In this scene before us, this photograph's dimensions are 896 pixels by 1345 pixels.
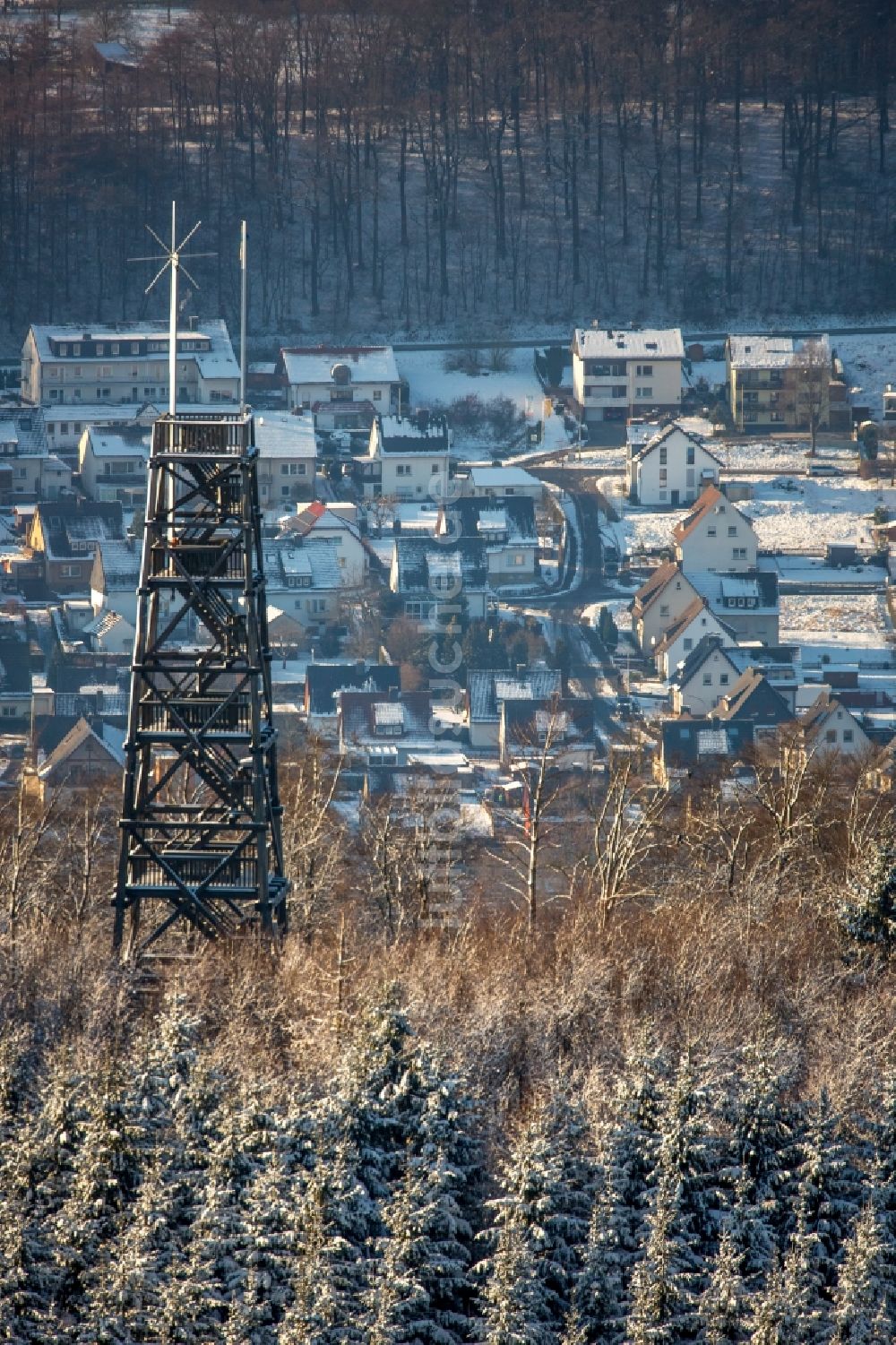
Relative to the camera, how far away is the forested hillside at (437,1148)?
1675cm

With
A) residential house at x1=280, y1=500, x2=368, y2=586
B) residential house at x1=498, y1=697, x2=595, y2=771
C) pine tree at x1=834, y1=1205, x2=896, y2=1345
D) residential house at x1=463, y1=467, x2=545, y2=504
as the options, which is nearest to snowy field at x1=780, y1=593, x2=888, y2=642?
residential house at x1=498, y1=697, x2=595, y2=771

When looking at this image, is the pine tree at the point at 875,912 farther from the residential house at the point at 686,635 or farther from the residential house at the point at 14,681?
the residential house at the point at 686,635

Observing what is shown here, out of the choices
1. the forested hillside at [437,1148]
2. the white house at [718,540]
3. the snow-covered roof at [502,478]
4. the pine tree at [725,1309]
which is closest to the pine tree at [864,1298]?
the forested hillside at [437,1148]

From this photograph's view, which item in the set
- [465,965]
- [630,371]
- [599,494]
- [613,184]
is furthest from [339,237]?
[465,965]

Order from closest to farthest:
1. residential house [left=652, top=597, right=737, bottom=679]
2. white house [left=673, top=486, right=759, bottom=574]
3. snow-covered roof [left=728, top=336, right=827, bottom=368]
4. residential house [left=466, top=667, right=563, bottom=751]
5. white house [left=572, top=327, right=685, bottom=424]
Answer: residential house [left=466, top=667, right=563, bottom=751] < residential house [left=652, top=597, right=737, bottom=679] < white house [left=673, top=486, right=759, bottom=574] < snow-covered roof [left=728, top=336, right=827, bottom=368] < white house [left=572, top=327, right=685, bottom=424]

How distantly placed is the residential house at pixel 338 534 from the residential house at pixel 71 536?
4.50 metres

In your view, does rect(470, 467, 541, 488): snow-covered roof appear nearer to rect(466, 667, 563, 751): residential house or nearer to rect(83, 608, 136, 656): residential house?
rect(466, 667, 563, 751): residential house

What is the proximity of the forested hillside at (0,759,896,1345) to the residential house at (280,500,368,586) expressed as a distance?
45.2 m

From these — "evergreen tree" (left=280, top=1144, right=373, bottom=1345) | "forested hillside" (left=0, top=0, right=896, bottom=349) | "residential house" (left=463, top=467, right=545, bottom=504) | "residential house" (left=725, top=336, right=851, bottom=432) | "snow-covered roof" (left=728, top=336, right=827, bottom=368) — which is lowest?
"evergreen tree" (left=280, top=1144, right=373, bottom=1345)

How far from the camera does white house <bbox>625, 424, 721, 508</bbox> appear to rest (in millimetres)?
70312

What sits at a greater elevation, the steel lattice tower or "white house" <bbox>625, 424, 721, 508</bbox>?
the steel lattice tower

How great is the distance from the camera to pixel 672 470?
70.5 meters

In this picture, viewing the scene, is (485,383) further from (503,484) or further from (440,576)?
(440,576)

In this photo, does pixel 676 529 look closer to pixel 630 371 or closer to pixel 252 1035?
pixel 630 371
